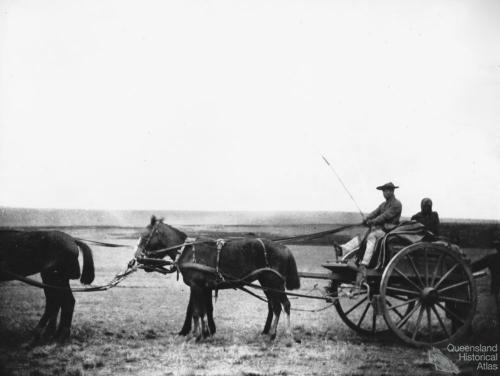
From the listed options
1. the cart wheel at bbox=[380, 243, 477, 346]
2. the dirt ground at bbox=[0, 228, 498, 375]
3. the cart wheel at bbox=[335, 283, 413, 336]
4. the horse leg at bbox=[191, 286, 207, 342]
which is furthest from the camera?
the horse leg at bbox=[191, 286, 207, 342]

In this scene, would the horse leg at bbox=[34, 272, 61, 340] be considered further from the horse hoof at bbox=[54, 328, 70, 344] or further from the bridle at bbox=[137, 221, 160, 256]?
the bridle at bbox=[137, 221, 160, 256]

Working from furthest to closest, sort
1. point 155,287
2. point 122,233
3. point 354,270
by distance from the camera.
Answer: point 122,233
point 155,287
point 354,270

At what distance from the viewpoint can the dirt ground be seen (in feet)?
21.1

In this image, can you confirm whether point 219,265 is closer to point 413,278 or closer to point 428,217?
point 413,278

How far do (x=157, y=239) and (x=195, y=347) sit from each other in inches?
83.7

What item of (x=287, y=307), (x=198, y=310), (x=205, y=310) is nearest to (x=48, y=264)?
(x=198, y=310)

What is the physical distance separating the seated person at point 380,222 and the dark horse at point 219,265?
134 centimetres

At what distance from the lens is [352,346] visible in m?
7.43

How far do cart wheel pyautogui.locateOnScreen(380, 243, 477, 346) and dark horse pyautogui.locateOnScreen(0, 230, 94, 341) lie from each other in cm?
569

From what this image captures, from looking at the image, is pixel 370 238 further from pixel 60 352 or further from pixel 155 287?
pixel 155 287

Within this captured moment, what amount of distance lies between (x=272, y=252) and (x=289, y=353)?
75.1 inches

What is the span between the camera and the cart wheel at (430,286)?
6.69m

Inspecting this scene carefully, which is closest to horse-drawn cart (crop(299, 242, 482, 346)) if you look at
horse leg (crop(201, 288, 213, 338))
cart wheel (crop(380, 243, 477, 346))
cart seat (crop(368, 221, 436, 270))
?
cart wheel (crop(380, 243, 477, 346))

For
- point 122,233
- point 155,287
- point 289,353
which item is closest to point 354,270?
point 289,353
